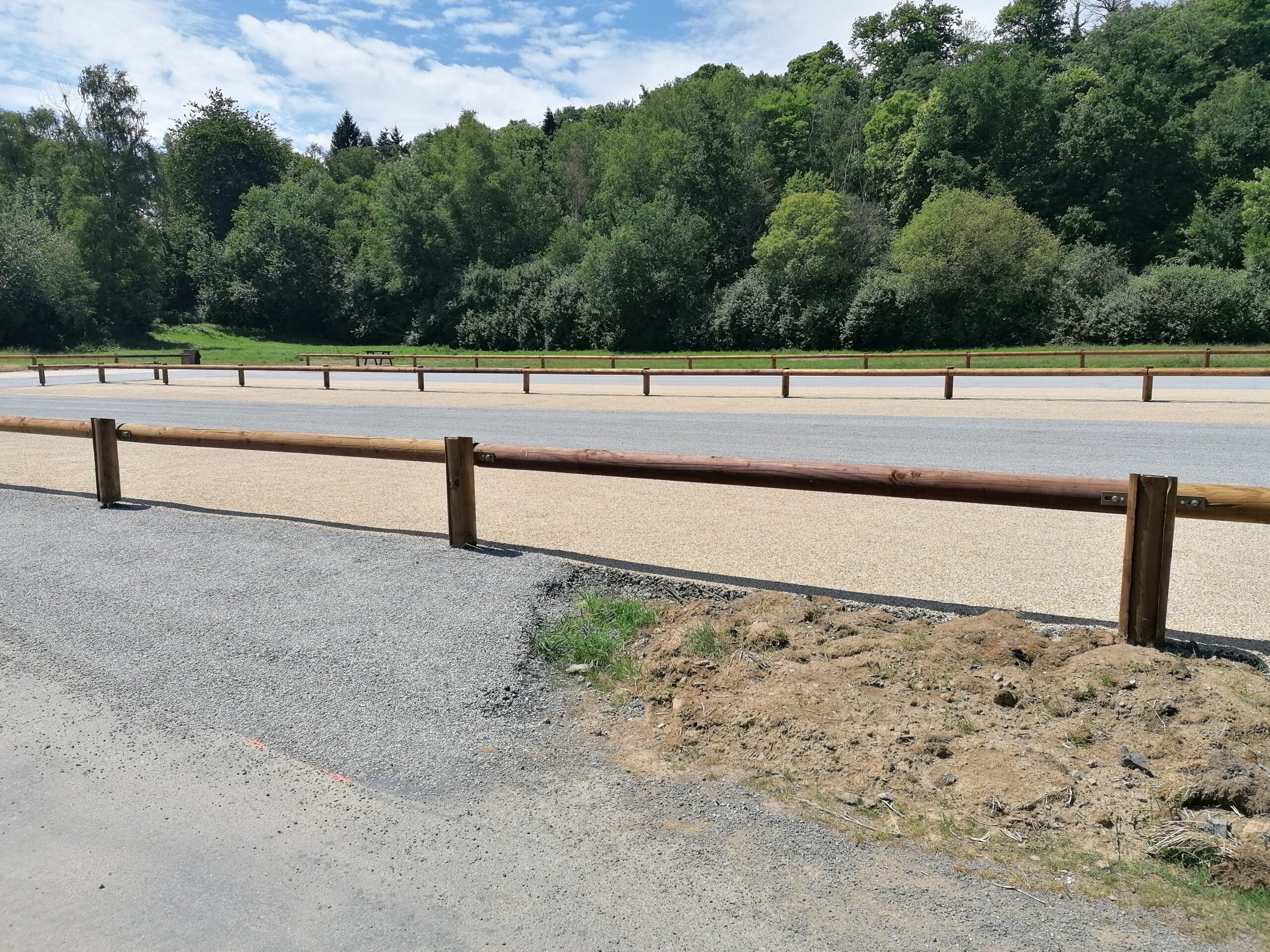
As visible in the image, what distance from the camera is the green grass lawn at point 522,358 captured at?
106 ft

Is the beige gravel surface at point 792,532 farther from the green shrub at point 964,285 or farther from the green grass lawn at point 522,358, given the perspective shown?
the green shrub at point 964,285

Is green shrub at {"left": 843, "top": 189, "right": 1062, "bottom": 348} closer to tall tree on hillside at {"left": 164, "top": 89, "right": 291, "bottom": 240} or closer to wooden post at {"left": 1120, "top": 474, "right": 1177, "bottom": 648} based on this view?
wooden post at {"left": 1120, "top": 474, "right": 1177, "bottom": 648}

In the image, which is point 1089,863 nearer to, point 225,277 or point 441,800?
point 441,800

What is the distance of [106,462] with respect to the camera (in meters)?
9.07

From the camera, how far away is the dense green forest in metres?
45.9

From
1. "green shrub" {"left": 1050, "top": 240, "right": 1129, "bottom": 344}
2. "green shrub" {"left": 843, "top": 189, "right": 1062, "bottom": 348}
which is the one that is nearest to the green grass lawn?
"green shrub" {"left": 1050, "top": 240, "right": 1129, "bottom": 344}

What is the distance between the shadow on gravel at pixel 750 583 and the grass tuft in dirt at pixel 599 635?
2.15 feet

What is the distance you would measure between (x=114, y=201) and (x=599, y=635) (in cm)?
8163

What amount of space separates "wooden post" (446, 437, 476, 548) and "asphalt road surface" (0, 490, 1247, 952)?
3.53 ft

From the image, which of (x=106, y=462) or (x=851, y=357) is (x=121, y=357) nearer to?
(x=851, y=357)

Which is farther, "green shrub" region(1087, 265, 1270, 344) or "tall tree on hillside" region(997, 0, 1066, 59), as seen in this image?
"tall tree on hillside" region(997, 0, 1066, 59)

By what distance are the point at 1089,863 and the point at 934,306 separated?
46.4 m

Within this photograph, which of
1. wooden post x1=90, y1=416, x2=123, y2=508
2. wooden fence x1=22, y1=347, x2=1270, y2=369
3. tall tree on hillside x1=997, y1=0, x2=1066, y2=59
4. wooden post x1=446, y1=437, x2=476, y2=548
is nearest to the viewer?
wooden post x1=446, y1=437, x2=476, y2=548

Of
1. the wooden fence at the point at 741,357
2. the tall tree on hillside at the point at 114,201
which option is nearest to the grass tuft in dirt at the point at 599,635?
the wooden fence at the point at 741,357
